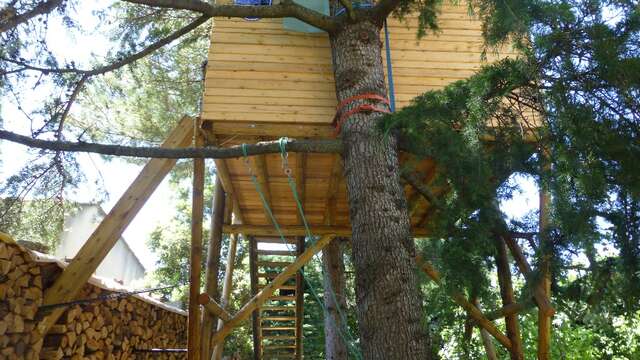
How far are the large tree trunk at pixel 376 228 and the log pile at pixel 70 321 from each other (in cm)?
244

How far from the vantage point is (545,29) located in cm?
289

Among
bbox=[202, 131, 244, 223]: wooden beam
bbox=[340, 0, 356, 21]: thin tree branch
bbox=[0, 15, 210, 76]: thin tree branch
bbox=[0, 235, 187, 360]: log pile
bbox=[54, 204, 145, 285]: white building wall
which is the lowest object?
bbox=[0, 235, 187, 360]: log pile

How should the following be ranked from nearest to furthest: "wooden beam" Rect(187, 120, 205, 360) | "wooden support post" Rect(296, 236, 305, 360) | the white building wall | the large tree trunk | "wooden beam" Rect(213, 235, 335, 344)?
the large tree trunk
"wooden beam" Rect(187, 120, 205, 360)
"wooden beam" Rect(213, 235, 335, 344)
"wooden support post" Rect(296, 236, 305, 360)
the white building wall

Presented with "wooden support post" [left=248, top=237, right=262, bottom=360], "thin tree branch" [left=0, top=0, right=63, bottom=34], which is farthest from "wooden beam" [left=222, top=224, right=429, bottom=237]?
"thin tree branch" [left=0, top=0, right=63, bottom=34]

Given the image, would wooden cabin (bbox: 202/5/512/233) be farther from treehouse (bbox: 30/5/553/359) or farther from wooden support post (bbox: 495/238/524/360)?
wooden support post (bbox: 495/238/524/360)

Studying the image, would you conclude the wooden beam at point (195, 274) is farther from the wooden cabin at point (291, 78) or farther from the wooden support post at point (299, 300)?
the wooden support post at point (299, 300)

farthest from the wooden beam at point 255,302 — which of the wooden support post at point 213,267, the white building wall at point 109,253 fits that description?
the white building wall at point 109,253

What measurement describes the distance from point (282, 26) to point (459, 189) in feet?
9.99

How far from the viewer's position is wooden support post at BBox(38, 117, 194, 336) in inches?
157

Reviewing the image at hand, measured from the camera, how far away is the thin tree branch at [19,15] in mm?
3789

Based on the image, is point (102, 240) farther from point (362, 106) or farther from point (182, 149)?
point (362, 106)

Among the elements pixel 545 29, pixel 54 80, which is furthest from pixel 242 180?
pixel 545 29

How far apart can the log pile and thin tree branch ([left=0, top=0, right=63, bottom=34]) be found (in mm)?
1596

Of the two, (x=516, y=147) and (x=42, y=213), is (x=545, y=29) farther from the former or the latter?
(x=42, y=213)
